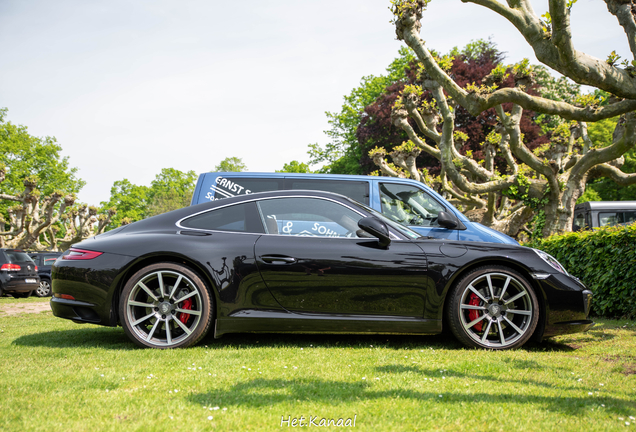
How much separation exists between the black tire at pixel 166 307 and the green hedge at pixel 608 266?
5826 mm

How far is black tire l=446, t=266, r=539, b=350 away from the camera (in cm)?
417

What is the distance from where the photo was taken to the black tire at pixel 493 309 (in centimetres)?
417

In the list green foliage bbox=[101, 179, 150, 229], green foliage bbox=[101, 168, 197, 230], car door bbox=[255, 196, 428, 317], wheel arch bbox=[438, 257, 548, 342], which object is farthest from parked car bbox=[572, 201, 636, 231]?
green foliage bbox=[101, 179, 150, 229]

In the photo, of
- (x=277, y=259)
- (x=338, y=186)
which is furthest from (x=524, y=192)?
(x=277, y=259)

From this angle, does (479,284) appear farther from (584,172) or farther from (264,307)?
(584,172)

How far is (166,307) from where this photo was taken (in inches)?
163

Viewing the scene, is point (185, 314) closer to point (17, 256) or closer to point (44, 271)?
point (17, 256)

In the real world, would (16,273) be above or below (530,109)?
below

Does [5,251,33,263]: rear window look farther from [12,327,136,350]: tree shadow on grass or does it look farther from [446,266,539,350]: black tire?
[446,266,539,350]: black tire

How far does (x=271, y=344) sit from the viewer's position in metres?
4.39

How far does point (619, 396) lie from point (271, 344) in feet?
8.77

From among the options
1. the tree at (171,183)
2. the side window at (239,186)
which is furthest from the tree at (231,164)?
the side window at (239,186)

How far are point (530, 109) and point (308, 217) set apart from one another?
17.5ft

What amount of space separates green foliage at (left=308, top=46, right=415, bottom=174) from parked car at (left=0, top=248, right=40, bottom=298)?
2089 cm
